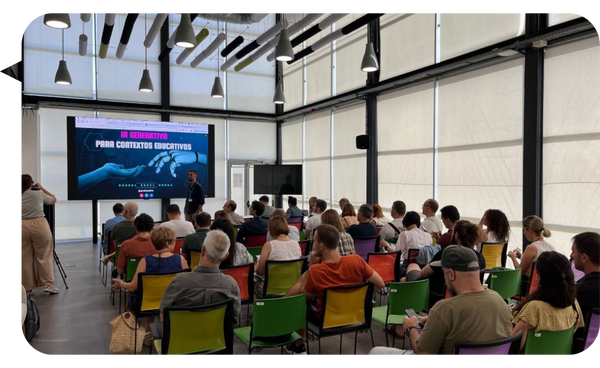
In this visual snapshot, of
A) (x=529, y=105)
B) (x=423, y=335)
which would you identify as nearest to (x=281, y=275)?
(x=423, y=335)

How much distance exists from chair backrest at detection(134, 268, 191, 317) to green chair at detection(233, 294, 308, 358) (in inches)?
34.7

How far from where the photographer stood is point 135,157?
34.9 feet

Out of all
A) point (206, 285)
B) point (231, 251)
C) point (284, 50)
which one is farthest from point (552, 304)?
point (284, 50)

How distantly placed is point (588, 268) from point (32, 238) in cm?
609

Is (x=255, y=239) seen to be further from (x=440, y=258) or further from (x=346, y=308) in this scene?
(x=440, y=258)

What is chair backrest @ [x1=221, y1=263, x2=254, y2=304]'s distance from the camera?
3861 mm

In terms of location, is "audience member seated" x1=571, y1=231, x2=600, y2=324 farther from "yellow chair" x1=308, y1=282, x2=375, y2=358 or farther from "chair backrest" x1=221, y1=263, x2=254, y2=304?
"chair backrest" x1=221, y1=263, x2=254, y2=304

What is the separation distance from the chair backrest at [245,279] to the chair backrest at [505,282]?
7.27 feet

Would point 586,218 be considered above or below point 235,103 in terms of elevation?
below

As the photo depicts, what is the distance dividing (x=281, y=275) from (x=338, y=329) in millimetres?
1062

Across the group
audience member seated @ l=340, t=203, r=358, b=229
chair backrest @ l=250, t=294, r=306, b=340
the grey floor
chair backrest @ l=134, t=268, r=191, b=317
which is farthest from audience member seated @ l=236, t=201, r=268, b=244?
chair backrest @ l=250, t=294, r=306, b=340

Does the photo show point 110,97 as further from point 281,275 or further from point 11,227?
point 11,227

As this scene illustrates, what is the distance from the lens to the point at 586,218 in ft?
19.7

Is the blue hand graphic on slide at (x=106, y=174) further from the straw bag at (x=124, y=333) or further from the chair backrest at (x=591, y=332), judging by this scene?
the chair backrest at (x=591, y=332)
